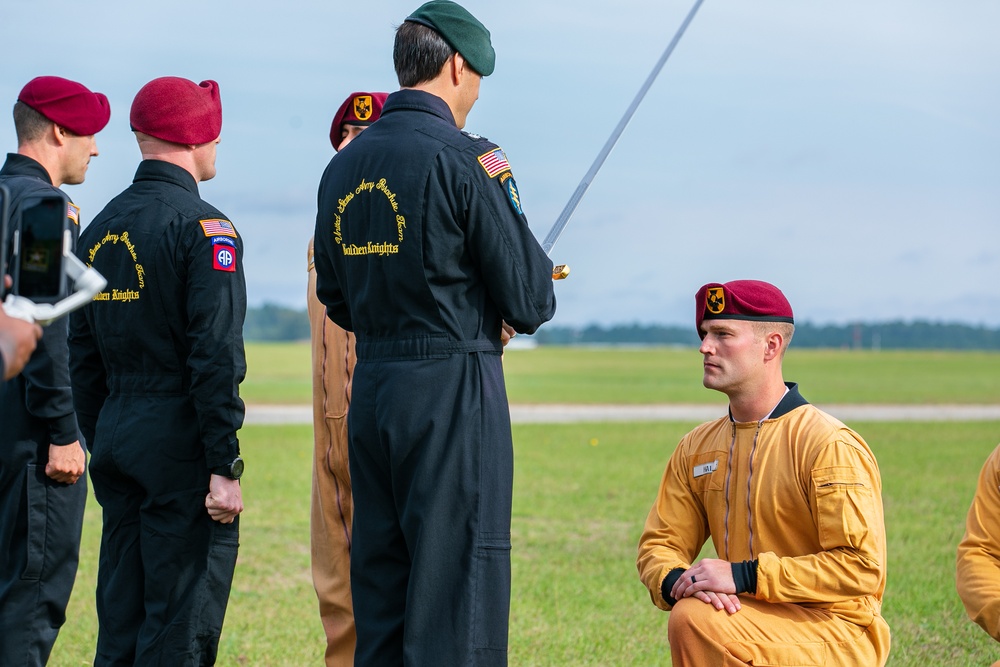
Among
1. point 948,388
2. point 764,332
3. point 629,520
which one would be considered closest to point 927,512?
point 629,520

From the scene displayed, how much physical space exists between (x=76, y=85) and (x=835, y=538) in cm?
344

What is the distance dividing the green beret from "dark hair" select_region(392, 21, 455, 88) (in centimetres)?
2

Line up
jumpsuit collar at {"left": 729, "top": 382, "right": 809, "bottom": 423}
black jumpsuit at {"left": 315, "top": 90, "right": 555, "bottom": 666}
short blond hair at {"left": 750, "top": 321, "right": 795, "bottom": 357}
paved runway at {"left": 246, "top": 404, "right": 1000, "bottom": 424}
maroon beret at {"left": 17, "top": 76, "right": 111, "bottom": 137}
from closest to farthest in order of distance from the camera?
1. black jumpsuit at {"left": 315, "top": 90, "right": 555, "bottom": 666}
2. jumpsuit collar at {"left": 729, "top": 382, "right": 809, "bottom": 423}
3. short blond hair at {"left": 750, "top": 321, "right": 795, "bottom": 357}
4. maroon beret at {"left": 17, "top": 76, "right": 111, "bottom": 137}
5. paved runway at {"left": 246, "top": 404, "right": 1000, "bottom": 424}

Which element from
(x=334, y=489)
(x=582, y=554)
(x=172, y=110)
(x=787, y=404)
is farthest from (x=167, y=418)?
(x=582, y=554)

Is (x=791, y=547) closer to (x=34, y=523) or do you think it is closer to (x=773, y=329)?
(x=773, y=329)

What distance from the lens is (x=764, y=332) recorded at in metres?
4.28

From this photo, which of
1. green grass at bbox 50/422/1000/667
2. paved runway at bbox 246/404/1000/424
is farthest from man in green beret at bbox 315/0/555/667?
paved runway at bbox 246/404/1000/424

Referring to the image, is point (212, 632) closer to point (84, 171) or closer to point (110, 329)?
point (110, 329)

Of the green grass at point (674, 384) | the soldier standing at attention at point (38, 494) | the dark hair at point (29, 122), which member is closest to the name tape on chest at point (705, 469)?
the soldier standing at attention at point (38, 494)

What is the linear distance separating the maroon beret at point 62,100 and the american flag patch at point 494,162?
212cm

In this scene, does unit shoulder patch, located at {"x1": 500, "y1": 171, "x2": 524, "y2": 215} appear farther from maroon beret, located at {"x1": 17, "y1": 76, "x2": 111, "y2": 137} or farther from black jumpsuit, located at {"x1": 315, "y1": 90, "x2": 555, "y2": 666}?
maroon beret, located at {"x1": 17, "y1": 76, "x2": 111, "y2": 137}

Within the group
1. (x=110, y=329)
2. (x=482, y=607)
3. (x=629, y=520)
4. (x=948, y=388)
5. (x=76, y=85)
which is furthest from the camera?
(x=948, y=388)

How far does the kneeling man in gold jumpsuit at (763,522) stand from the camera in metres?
3.81

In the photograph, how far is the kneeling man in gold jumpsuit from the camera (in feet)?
12.5
